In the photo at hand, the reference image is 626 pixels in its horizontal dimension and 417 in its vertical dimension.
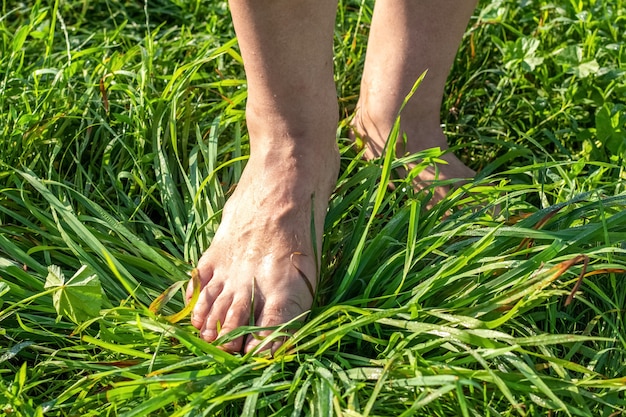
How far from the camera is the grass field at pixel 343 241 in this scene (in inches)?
51.9

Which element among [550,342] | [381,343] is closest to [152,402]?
[381,343]

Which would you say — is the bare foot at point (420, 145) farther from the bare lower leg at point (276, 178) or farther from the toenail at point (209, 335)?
the toenail at point (209, 335)

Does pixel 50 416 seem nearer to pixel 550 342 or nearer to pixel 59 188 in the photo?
pixel 59 188

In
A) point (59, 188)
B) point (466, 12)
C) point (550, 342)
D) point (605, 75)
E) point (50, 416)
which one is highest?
point (466, 12)

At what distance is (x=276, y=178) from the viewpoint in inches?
63.4

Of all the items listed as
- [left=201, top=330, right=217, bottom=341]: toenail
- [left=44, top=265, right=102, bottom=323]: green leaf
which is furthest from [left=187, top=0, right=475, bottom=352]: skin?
[left=44, top=265, right=102, bottom=323]: green leaf

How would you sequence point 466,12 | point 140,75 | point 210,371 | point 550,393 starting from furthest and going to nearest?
point 140,75
point 466,12
point 210,371
point 550,393

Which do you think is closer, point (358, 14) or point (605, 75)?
point (605, 75)

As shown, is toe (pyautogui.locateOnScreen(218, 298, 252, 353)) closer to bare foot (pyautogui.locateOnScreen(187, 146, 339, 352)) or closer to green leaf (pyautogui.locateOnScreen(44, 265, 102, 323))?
bare foot (pyautogui.locateOnScreen(187, 146, 339, 352))

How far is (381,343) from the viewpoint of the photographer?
4.51 ft

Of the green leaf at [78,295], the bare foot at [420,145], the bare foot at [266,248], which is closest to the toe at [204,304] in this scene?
the bare foot at [266,248]

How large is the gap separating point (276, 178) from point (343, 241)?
0.65 feet

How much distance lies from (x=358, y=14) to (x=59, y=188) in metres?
1.10

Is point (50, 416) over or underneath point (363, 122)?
underneath
